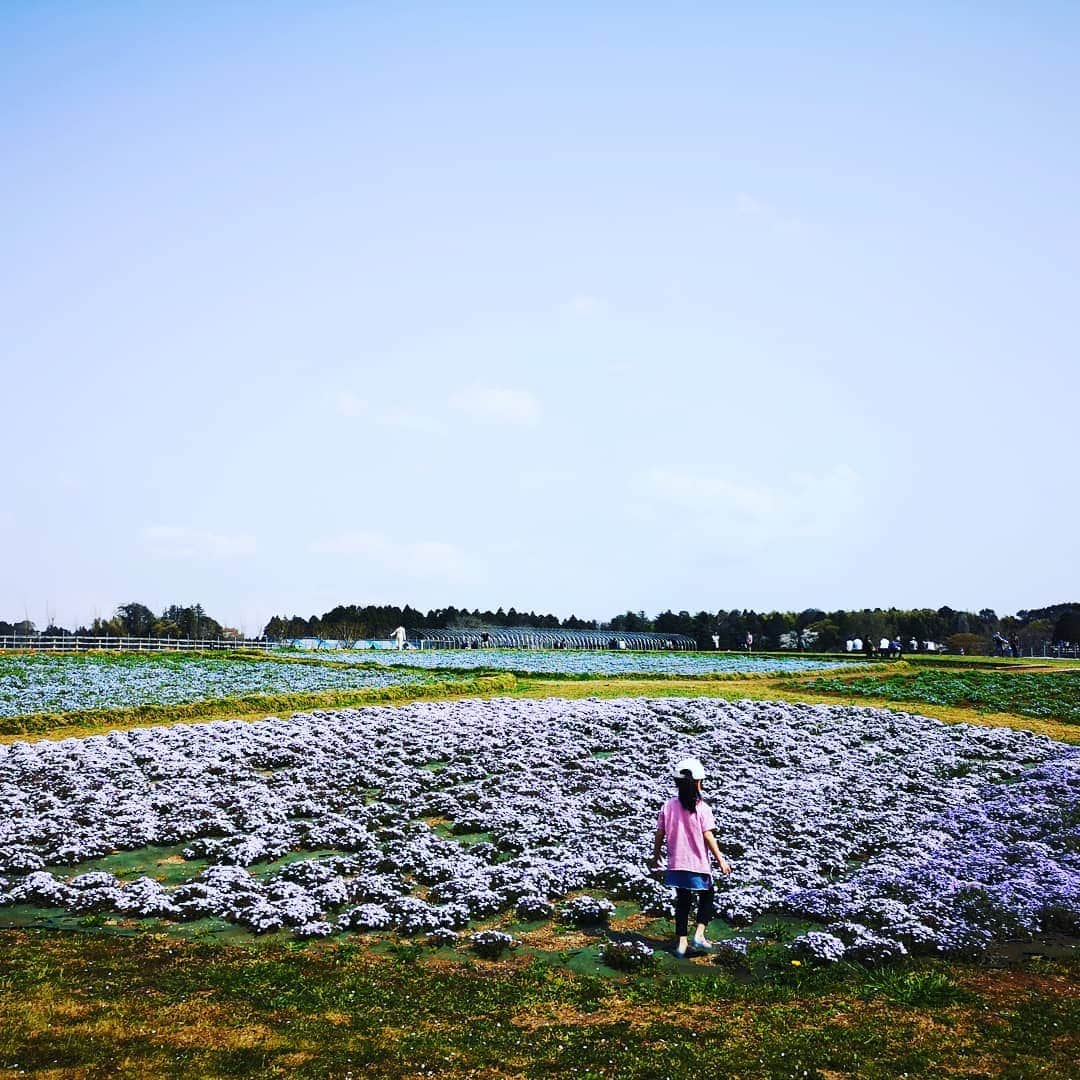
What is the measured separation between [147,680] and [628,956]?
37.2m

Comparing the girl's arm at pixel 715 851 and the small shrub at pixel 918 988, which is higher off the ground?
the girl's arm at pixel 715 851

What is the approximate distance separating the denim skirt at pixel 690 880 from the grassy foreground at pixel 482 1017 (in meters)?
1.05

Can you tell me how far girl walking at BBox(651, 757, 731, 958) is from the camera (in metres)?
12.0

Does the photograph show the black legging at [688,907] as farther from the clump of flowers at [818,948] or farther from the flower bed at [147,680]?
the flower bed at [147,680]

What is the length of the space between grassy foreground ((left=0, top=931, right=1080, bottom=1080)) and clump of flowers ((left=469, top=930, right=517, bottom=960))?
26 centimetres

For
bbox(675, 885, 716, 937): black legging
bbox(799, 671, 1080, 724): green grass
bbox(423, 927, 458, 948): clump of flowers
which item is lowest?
bbox(423, 927, 458, 948): clump of flowers

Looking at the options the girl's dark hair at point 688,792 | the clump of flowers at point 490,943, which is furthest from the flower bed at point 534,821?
the girl's dark hair at point 688,792

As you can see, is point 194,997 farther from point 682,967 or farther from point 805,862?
point 805,862

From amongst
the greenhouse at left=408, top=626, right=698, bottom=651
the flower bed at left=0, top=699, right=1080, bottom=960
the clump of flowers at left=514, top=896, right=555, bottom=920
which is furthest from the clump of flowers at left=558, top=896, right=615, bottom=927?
the greenhouse at left=408, top=626, right=698, bottom=651

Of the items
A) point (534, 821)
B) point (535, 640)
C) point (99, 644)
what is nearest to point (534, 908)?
point (534, 821)

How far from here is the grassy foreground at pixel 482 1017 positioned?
8656 millimetres

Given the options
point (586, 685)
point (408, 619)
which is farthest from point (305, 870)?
point (408, 619)

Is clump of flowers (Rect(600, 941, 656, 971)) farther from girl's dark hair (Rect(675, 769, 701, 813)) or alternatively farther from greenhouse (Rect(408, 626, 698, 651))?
greenhouse (Rect(408, 626, 698, 651))

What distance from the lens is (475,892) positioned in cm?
1348
